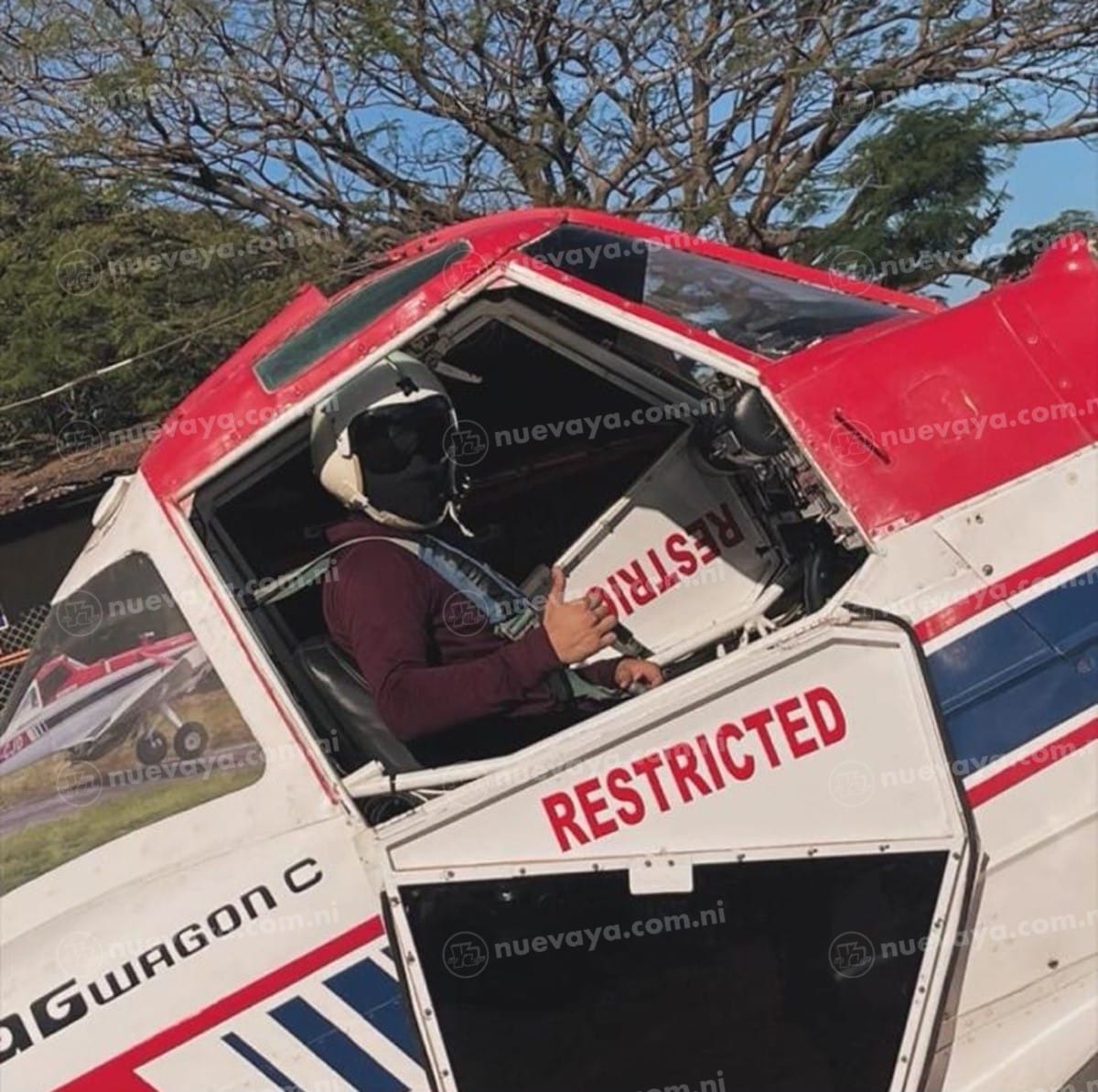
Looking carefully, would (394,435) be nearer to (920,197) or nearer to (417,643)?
(417,643)

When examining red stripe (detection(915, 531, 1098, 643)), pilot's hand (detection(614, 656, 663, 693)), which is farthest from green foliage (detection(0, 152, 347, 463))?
red stripe (detection(915, 531, 1098, 643))

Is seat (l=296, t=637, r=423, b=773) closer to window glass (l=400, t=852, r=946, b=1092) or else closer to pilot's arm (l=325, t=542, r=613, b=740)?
pilot's arm (l=325, t=542, r=613, b=740)

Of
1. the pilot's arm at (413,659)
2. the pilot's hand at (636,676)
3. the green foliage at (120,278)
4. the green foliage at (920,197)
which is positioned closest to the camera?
the pilot's arm at (413,659)

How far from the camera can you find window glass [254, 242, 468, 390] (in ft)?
8.97

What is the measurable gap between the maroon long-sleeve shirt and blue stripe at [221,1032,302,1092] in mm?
700

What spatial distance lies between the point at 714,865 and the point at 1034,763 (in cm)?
67

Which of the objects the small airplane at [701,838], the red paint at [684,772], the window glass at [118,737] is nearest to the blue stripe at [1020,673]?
the small airplane at [701,838]

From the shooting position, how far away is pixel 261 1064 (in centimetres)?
253

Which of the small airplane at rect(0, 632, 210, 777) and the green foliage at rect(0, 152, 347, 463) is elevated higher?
the green foliage at rect(0, 152, 347, 463)

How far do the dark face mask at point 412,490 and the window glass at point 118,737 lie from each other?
1.83 ft

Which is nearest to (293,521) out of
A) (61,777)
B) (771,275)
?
(61,777)

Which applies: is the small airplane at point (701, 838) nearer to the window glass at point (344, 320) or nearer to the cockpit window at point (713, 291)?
the window glass at point (344, 320)

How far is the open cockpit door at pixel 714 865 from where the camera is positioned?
2.48 metres

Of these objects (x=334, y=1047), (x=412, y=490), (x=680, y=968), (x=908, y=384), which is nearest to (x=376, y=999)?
(x=334, y=1047)
